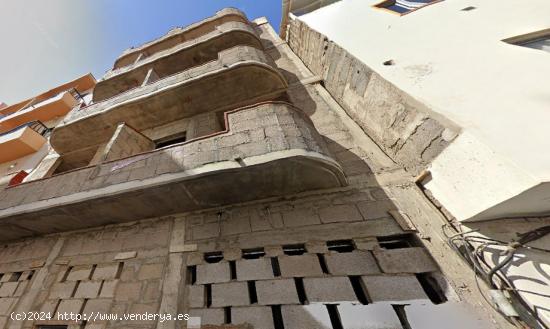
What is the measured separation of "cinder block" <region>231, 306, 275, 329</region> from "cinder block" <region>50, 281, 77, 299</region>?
2873 mm

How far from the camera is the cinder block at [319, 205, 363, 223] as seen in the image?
272cm

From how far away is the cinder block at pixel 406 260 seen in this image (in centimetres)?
214

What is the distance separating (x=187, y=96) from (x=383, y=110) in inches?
172

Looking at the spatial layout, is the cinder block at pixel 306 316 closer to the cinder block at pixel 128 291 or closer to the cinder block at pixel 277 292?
the cinder block at pixel 277 292

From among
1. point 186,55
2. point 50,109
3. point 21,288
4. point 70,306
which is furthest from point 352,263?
point 50,109

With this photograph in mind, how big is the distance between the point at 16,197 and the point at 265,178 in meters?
4.98

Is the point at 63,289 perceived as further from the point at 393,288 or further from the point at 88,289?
the point at 393,288

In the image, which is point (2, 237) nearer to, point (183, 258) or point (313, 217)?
point (183, 258)

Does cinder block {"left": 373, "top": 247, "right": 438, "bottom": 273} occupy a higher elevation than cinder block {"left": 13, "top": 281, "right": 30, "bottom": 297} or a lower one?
higher

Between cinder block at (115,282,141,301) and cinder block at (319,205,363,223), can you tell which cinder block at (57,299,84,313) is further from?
cinder block at (319,205,363,223)

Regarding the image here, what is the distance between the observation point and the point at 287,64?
6.65m

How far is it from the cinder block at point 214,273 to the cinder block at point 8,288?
3753 mm

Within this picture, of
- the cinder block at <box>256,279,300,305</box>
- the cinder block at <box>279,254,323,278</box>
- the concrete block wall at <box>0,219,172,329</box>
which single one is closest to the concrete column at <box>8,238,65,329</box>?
the concrete block wall at <box>0,219,172,329</box>

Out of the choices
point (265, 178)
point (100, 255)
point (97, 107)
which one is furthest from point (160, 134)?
point (265, 178)
